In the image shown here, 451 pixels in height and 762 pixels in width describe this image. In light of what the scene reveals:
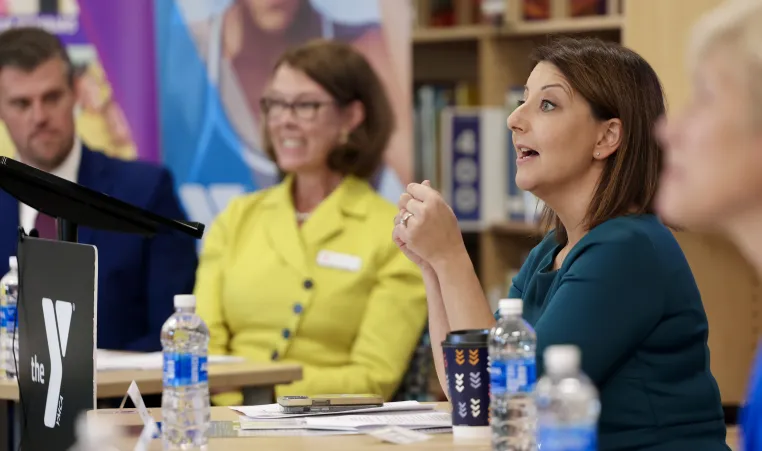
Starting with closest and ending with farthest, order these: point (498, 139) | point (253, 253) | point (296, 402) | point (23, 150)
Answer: point (296, 402)
point (253, 253)
point (23, 150)
point (498, 139)

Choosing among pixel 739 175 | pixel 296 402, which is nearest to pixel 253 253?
pixel 296 402

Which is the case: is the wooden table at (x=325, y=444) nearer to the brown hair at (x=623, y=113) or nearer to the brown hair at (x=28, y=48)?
the brown hair at (x=623, y=113)

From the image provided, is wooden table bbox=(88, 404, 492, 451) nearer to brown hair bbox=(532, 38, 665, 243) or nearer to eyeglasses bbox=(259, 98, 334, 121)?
brown hair bbox=(532, 38, 665, 243)

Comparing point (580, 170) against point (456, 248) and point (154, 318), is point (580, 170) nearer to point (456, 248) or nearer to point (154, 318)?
point (456, 248)

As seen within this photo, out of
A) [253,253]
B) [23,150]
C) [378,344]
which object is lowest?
[378,344]

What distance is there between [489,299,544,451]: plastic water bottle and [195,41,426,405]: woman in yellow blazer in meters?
1.68

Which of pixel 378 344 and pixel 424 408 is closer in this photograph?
pixel 424 408

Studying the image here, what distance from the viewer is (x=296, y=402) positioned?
2.15 metres

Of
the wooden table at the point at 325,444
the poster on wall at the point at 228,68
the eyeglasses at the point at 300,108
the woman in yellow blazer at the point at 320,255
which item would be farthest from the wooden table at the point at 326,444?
the poster on wall at the point at 228,68

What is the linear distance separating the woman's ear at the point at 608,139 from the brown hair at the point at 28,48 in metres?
2.56

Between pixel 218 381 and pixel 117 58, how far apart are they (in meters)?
1.85

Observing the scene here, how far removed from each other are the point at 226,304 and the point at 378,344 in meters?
0.51

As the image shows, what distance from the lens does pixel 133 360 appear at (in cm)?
317

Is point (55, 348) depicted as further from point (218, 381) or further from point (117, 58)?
point (117, 58)
